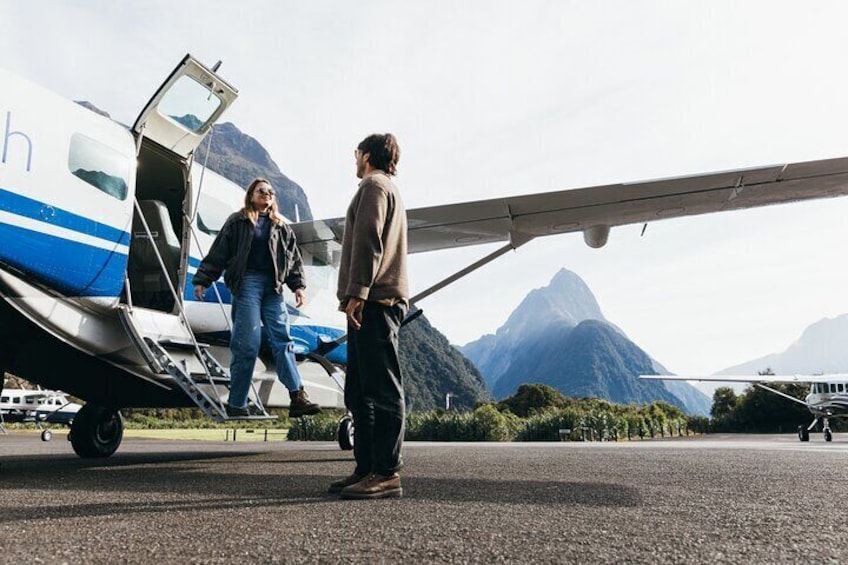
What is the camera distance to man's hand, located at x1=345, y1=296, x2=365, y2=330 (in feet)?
9.92

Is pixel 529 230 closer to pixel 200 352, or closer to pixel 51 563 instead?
pixel 200 352

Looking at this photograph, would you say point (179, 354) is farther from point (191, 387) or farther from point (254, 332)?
point (254, 332)

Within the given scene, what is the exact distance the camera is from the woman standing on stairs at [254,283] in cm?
429

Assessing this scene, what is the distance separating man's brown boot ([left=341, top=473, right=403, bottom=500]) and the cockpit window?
3.60 m

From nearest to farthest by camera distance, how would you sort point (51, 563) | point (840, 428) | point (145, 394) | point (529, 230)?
point (51, 563), point (145, 394), point (529, 230), point (840, 428)

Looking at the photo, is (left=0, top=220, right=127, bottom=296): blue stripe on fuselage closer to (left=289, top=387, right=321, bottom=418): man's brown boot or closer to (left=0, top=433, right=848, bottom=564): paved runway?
(left=0, top=433, right=848, bottom=564): paved runway

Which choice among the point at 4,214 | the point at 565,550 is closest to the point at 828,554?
the point at 565,550

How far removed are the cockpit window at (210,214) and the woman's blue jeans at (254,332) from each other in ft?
5.45

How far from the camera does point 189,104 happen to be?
200 inches

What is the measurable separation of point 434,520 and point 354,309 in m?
1.12

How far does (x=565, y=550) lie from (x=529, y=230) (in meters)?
4.69

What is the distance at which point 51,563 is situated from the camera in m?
1.65

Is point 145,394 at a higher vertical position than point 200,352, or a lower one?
lower

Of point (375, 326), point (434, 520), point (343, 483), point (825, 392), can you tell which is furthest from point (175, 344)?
point (825, 392)
